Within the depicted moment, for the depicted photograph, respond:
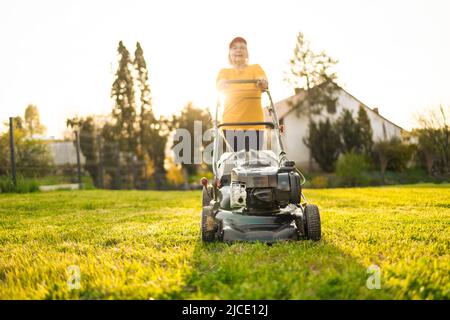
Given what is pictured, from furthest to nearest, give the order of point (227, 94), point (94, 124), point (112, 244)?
point (94, 124) < point (227, 94) < point (112, 244)

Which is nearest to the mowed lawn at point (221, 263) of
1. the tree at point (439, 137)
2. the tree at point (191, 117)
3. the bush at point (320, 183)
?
the tree at point (439, 137)

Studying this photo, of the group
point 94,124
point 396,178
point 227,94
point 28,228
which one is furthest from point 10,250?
point 94,124

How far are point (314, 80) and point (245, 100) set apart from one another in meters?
24.7

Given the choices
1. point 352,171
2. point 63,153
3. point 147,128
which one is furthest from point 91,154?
point 352,171

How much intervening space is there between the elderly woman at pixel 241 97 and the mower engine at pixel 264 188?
→ 1.02m

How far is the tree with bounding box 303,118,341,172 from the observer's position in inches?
1007

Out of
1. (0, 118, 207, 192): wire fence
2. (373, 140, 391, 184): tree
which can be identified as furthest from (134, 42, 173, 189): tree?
(373, 140, 391, 184): tree

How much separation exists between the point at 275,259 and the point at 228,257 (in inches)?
13.7

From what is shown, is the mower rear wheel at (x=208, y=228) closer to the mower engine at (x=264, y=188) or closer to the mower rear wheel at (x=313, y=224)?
the mower engine at (x=264, y=188)

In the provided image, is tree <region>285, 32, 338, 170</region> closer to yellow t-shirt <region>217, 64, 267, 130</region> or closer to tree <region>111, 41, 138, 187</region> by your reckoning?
tree <region>111, 41, 138, 187</region>

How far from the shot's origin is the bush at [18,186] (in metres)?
11.6

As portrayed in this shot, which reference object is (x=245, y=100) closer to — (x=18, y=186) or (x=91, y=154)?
(x=18, y=186)

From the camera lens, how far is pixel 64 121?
31984 mm
